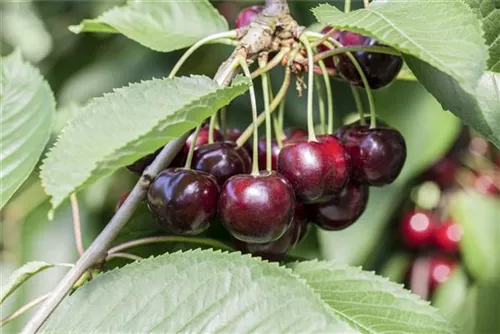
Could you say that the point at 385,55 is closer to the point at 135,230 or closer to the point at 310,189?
the point at 310,189

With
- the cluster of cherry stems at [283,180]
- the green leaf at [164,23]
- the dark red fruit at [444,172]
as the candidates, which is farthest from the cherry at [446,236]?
the green leaf at [164,23]

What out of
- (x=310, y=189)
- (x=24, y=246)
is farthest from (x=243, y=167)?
(x=24, y=246)

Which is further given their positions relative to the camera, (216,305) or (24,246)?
(24,246)

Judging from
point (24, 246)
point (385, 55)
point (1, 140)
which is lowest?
point (24, 246)

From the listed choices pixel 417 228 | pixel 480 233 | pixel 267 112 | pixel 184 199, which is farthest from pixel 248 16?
pixel 417 228

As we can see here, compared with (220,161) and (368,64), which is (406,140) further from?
(220,161)

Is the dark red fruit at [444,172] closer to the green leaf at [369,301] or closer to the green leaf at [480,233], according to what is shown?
the green leaf at [480,233]

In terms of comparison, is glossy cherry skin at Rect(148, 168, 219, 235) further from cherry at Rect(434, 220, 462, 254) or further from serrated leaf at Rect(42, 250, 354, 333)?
cherry at Rect(434, 220, 462, 254)
